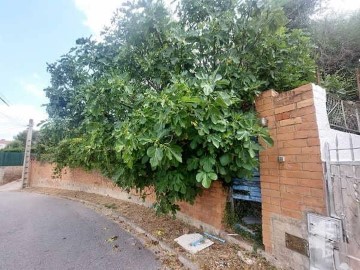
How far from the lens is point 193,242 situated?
4.36 meters

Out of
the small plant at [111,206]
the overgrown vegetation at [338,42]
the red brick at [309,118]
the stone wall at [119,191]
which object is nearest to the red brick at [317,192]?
the red brick at [309,118]

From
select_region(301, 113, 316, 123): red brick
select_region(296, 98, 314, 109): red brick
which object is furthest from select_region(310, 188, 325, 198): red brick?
select_region(296, 98, 314, 109): red brick

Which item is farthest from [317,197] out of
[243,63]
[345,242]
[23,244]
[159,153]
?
[23,244]

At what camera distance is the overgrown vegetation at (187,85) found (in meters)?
3.10

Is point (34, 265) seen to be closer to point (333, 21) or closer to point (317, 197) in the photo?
point (317, 197)

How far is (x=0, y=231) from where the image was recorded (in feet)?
20.9

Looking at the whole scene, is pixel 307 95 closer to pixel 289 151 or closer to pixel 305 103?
pixel 305 103

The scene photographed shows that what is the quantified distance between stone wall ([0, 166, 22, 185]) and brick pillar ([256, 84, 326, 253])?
24742mm

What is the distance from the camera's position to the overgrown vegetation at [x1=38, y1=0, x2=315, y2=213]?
3.10m

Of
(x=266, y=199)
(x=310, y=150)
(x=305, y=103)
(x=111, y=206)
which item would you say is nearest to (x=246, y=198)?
(x=266, y=199)

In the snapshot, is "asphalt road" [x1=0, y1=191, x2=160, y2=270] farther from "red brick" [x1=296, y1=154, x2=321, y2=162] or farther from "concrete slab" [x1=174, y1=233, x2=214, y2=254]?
"red brick" [x1=296, y1=154, x2=321, y2=162]

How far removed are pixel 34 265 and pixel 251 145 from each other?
4.25 meters

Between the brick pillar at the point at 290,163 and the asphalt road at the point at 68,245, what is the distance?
2.18 metres

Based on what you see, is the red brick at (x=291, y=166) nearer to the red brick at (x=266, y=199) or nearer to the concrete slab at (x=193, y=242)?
the red brick at (x=266, y=199)
